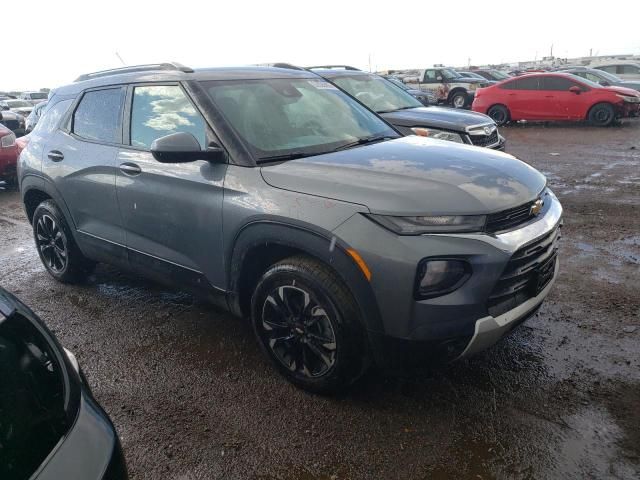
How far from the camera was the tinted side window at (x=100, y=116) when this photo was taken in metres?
3.82

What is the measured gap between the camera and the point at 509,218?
2592mm

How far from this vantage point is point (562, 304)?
3.90m

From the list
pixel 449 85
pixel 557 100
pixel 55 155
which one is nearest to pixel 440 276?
pixel 55 155

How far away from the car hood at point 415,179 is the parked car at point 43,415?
1483 millimetres

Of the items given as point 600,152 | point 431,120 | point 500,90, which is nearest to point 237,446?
point 431,120

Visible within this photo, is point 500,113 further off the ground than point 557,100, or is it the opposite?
point 557,100

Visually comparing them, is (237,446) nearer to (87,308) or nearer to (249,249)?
(249,249)

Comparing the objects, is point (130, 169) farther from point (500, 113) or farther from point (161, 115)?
point (500, 113)

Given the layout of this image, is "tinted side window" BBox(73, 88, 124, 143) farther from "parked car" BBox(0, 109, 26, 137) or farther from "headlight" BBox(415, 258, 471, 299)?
"parked car" BBox(0, 109, 26, 137)

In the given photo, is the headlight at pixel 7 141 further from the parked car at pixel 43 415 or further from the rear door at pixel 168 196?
the parked car at pixel 43 415

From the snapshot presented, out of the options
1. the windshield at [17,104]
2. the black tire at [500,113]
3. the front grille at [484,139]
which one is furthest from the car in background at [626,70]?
the windshield at [17,104]

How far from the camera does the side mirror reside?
2887 mm

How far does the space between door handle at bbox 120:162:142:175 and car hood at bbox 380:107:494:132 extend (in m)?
4.18

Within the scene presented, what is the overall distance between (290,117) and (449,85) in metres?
19.0
